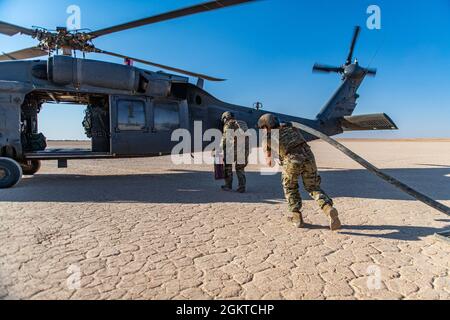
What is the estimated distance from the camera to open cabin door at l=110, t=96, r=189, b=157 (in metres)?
7.67

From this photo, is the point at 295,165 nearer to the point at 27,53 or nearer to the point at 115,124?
the point at 115,124

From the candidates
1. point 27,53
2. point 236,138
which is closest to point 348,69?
point 236,138

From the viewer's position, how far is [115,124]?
763 centimetres

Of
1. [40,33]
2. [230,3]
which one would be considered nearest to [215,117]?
[230,3]

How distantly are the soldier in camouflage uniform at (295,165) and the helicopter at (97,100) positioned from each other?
2.70 m

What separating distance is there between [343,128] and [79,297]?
11722 mm

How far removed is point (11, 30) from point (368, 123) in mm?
10499

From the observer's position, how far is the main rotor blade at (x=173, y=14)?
5.30 meters

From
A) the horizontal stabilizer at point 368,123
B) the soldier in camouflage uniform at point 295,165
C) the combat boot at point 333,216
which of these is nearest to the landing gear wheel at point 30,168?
the soldier in camouflage uniform at point 295,165

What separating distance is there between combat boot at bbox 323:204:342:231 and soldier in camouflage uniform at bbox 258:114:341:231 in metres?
0.02

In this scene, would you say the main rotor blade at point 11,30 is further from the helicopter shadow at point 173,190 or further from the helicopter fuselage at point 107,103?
the helicopter shadow at point 173,190
